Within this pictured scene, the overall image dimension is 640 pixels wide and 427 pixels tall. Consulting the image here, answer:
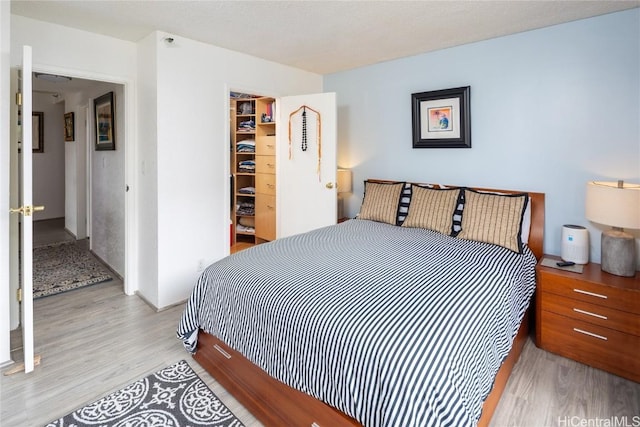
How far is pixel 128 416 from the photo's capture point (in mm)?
1762

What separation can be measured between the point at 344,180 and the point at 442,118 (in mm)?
1225

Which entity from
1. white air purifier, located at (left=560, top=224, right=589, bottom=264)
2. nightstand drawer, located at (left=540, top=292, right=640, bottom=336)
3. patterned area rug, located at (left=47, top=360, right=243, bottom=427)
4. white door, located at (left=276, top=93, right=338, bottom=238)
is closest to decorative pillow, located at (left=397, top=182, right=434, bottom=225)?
white door, located at (left=276, top=93, right=338, bottom=238)

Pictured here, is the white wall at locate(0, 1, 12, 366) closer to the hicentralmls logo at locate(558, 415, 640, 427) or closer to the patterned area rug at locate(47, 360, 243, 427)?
the patterned area rug at locate(47, 360, 243, 427)

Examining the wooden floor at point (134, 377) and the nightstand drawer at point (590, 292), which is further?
the nightstand drawer at point (590, 292)

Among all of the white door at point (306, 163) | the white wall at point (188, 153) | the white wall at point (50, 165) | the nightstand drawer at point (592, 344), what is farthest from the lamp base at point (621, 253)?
the white wall at point (50, 165)

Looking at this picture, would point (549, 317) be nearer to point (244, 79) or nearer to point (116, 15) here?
point (244, 79)

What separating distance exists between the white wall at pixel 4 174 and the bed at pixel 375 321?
1.06 meters

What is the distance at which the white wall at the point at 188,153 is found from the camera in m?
2.91

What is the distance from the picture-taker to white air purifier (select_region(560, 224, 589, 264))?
8.04 feet

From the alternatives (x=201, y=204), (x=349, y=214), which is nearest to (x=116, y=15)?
(x=201, y=204)

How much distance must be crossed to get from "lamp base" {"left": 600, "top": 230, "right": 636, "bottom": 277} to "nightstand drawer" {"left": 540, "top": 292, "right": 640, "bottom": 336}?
0.99ft

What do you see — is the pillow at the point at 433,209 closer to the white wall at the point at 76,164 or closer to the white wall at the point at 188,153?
the white wall at the point at 188,153

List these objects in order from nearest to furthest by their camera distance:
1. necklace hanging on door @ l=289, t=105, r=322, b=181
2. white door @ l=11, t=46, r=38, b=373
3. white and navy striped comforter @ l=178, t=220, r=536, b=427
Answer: white and navy striped comforter @ l=178, t=220, r=536, b=427
white door @ l=11, t=46, r=38, b=373
necklace hanging on door @ l=289, t=105, r=322, b=181

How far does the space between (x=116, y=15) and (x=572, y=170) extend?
3.47m
